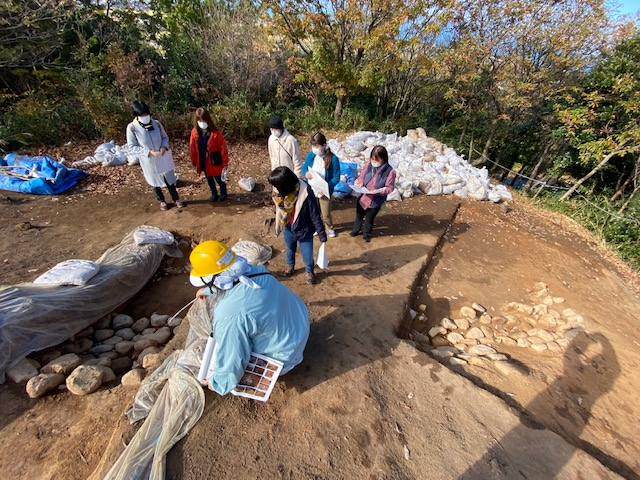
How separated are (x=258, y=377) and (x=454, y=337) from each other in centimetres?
256

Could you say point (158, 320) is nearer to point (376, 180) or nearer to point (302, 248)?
point (302, 248)

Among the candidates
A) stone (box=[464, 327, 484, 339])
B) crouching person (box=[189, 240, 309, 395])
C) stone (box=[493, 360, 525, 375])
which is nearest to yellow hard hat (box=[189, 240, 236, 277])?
crouching person (box=[189, 240, 309, 395])

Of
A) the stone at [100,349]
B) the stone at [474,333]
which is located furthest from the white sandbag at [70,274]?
the stone at [474,333]

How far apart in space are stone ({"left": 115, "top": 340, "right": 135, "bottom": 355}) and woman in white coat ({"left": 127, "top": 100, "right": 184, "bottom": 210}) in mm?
2703

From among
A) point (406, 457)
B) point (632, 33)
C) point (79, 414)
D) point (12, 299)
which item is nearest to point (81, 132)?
point (12, 299)

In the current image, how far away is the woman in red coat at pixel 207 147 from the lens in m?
4.62

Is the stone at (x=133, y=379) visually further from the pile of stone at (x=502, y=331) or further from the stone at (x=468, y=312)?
the stone at (x=468, y=312)

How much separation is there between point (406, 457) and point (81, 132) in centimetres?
910

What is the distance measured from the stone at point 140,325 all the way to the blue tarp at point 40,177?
11.9 feet

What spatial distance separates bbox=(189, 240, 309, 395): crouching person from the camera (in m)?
1.88

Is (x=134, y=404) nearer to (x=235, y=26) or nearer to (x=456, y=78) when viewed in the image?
(x=235, y=26)

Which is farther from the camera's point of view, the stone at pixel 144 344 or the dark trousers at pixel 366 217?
the dark trousers at pixel 366 217

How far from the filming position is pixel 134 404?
2.27 m

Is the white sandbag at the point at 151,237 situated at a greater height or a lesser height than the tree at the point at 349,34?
lesser
